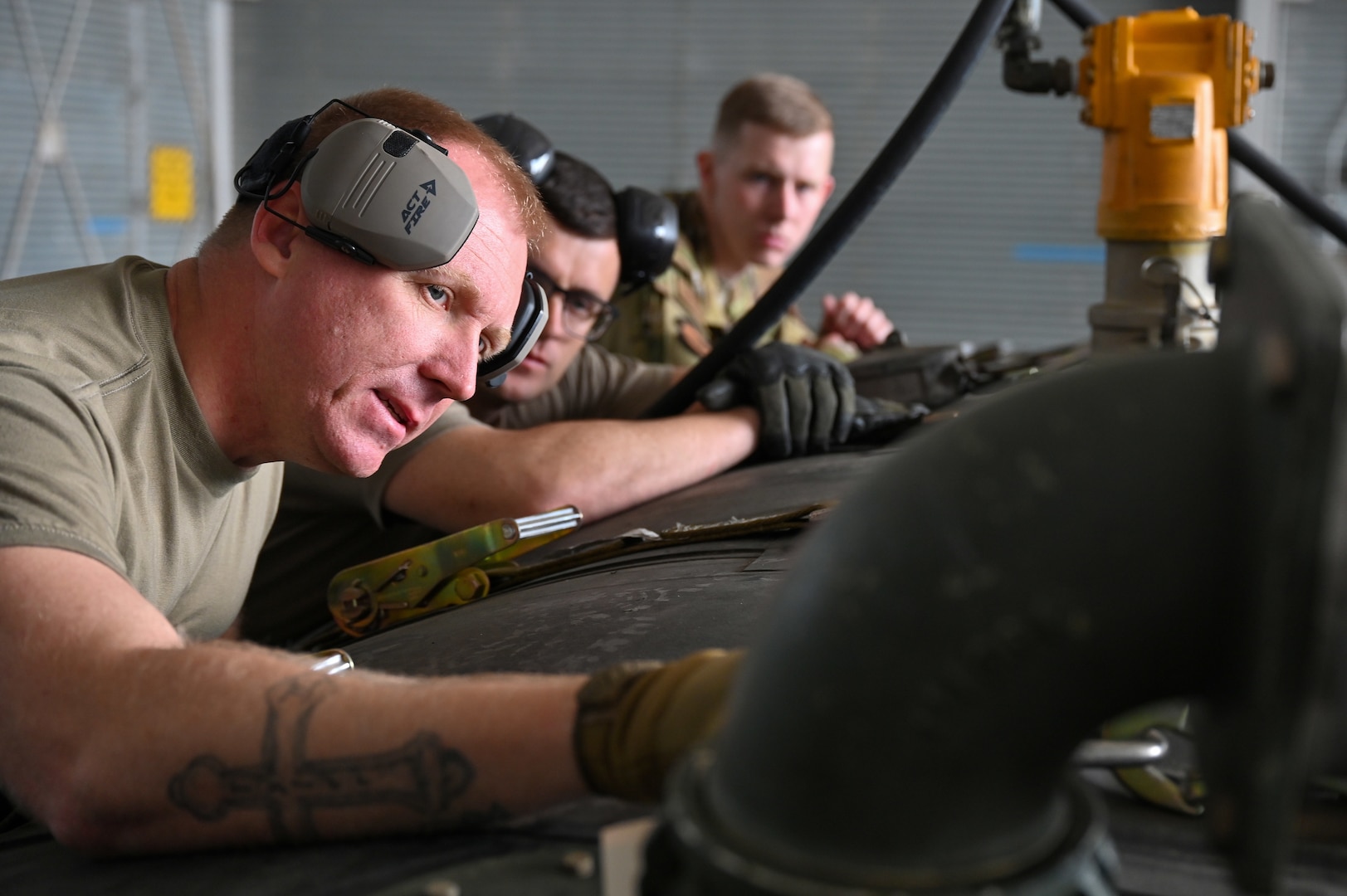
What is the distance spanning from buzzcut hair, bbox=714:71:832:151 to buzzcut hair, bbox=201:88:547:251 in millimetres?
2345

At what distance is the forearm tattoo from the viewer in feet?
2.94

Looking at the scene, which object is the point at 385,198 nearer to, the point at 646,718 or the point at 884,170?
the point at 646,718

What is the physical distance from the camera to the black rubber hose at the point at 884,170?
Answer: 230 centimetres

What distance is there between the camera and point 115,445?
4.08 feet

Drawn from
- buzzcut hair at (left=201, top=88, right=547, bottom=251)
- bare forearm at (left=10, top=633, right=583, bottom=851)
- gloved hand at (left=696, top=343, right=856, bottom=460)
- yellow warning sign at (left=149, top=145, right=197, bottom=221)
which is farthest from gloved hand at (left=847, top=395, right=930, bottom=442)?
yellow warning sign at (left=149, top=145, right=197, bottom=221)

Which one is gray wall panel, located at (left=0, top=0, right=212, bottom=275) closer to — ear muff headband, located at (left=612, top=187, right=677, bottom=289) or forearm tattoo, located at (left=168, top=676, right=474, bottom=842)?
ear muff headband, located at (left=612, top=187, right=677, bottom=289)

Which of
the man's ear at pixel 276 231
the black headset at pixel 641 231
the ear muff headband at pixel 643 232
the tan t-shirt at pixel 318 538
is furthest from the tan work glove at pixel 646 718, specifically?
the ear muff headband at pixel 643 232

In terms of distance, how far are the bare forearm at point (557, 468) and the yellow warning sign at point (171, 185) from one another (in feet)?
19.2

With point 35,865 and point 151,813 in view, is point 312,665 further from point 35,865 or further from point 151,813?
point 35,865

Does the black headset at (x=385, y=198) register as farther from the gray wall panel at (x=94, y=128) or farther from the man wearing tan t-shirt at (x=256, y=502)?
the gray wall panel at (x=94, y=128)

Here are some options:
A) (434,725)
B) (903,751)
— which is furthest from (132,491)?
(903,751)

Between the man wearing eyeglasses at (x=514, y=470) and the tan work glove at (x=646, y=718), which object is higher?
the tan work glove at (x=646, y=718)

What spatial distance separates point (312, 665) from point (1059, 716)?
69 cm

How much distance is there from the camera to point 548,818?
3.12ft
